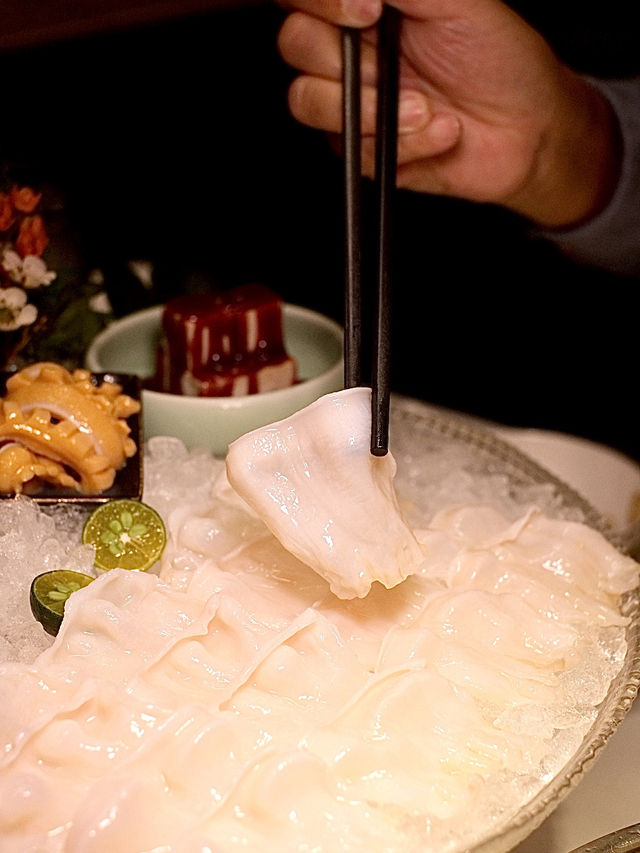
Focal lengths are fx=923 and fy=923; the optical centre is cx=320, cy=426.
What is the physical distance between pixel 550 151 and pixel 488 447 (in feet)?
2.68

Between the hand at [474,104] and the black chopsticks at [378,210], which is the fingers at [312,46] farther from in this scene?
the black chopsticks at [378,210]

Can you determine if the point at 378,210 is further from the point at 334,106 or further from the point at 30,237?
the point at 30,237

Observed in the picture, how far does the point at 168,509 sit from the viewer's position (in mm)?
1763

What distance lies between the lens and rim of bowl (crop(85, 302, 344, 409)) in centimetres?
197

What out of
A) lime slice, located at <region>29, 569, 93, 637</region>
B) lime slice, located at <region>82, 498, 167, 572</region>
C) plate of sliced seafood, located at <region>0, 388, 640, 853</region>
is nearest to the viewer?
plate of sliced seafood, located at <region>0, 388, 640, 853</region>

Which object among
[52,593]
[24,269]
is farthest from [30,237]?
[52,593]

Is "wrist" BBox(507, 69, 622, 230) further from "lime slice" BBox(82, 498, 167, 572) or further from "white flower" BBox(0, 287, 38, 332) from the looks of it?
"lime slice" BBox(82, 498, 167, 572)

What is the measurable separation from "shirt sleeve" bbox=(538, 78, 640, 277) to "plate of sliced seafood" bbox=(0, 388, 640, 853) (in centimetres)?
111

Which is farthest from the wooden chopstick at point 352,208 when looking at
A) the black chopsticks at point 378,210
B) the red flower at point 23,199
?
the red flower at point 23,199

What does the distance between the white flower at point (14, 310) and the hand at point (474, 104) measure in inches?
31.3

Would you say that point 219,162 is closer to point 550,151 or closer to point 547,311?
point 550,151

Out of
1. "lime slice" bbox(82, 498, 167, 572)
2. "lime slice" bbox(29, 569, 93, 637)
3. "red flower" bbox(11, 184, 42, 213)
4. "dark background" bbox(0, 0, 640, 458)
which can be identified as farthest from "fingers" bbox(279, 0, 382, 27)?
"lime slice" bbox(29, 569, 93, 637)

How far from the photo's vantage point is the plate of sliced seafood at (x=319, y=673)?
3.81 feet

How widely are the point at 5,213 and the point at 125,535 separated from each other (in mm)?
767
